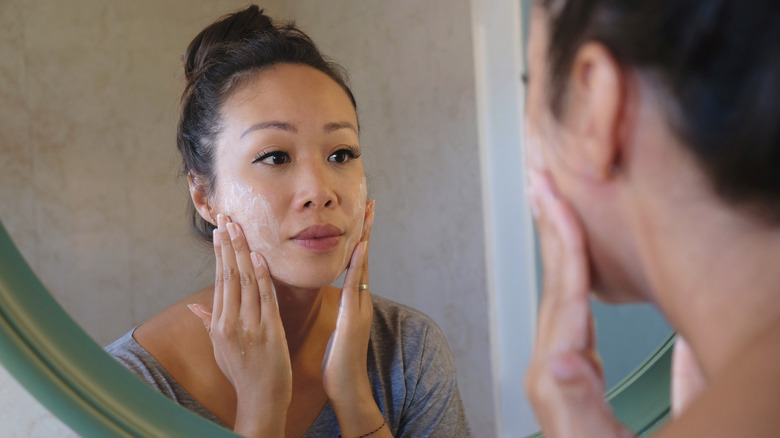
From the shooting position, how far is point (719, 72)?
19cm

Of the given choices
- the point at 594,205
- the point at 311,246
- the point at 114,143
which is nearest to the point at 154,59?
the point at 114,143

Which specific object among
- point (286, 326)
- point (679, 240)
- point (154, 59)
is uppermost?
point (154, 59)

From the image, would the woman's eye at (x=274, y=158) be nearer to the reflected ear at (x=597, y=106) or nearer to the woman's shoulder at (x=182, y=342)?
the woman's shoulder at (x=182, y=342)

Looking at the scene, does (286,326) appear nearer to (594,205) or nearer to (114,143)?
(114,143)

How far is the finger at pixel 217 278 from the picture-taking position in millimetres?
473

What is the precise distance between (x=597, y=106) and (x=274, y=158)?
0.30m

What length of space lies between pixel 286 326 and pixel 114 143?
0.19 m

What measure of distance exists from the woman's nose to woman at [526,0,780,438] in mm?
249

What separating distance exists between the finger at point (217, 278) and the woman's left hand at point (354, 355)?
0.09m

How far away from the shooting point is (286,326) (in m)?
0.49

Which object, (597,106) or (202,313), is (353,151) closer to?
(202,313)

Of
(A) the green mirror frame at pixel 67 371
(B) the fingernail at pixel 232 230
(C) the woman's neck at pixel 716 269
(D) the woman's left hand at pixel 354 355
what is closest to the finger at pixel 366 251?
(D) the woman's left hand at pixel 354 355

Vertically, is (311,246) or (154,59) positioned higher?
(154,59)

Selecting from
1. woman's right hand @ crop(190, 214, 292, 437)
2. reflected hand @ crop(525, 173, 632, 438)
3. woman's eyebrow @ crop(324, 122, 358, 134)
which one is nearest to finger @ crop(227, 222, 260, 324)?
woman's right hand @ crop(190, 214, 292, 437)
